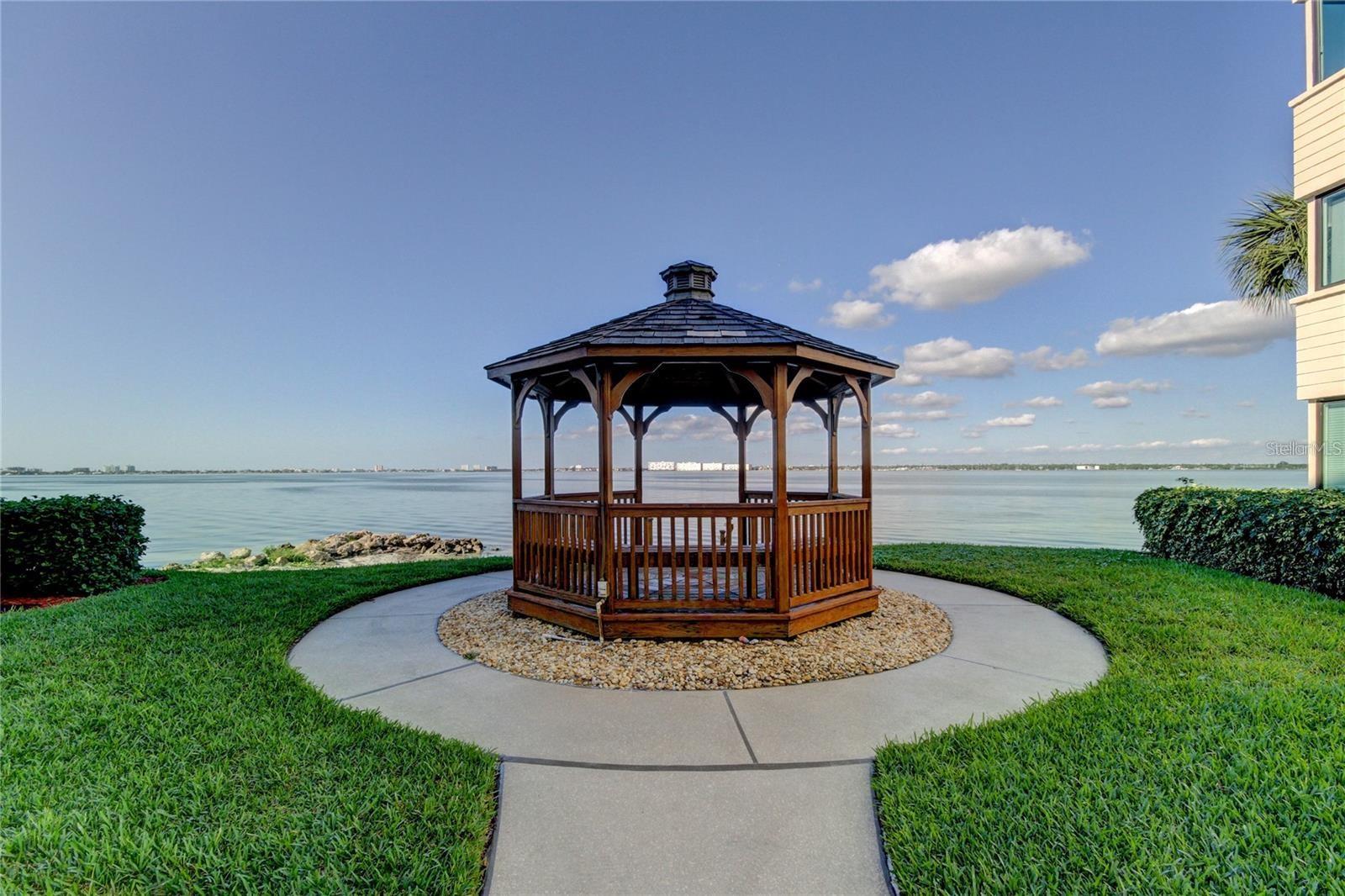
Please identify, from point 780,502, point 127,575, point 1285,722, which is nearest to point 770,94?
point 780,502

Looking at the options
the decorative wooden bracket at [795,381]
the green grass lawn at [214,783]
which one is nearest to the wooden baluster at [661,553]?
the decorative wooden bracket at [795,381]

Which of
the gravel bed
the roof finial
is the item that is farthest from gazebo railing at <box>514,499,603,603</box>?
the roof finial

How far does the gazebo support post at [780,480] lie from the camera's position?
5.20 m

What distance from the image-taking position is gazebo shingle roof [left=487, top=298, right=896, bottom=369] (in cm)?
513

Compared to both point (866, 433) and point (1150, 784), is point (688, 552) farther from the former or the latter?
point (1150, 784)

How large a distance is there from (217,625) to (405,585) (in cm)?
245

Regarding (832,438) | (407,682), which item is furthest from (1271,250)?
(407,682)

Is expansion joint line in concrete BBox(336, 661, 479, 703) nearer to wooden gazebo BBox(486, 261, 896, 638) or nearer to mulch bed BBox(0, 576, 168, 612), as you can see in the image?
wooden gazebo BBox(486, 261, 896, 638)

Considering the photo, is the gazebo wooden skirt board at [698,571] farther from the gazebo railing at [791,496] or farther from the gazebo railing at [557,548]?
the gazebo railing at [791,496]

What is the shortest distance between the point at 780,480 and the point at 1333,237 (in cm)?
957

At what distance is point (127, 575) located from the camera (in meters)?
7.71

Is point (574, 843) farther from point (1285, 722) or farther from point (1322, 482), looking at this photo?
point (1322, 482)

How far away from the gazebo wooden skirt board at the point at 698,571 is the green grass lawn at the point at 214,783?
7.36 feet

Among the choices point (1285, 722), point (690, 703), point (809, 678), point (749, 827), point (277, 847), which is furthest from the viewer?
point (809, 678)
